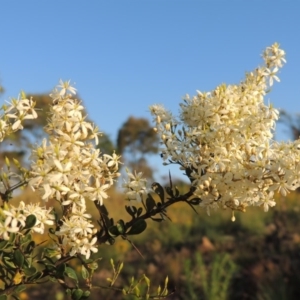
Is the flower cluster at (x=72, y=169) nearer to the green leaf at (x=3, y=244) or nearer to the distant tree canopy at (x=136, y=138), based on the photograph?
the green leaf at (x=3, y=244)

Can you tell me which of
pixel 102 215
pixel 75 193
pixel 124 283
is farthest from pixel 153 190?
pixel 124 283

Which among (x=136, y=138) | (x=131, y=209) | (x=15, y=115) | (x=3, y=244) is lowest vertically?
(x=3, y=244)

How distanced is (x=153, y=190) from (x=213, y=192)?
193mm

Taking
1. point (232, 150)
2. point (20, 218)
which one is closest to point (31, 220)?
point (20, 218)

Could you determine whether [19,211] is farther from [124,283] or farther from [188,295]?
[124,283]

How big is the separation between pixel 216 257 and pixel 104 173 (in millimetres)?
4632

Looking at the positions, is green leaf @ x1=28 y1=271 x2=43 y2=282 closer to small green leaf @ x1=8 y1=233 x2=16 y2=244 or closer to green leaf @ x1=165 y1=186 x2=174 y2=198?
small green leaf @ x1=8 y1=233 x2=16 y2=244

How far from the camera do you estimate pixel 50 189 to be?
125cm

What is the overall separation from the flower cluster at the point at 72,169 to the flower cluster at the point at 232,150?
0.21 metres

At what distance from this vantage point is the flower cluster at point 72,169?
126 cm

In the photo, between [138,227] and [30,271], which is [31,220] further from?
[138,227]

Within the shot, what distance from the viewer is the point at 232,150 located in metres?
1.44

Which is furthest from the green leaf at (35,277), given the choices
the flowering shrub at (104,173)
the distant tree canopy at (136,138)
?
the distant tree canopy at (136,138)

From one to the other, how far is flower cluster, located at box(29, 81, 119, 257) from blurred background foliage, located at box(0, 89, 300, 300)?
274cm
